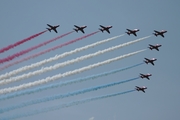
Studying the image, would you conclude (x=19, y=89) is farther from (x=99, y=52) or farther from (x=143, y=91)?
(x=143, y=91)

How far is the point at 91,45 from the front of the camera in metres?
75.7

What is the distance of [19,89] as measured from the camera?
66250mm

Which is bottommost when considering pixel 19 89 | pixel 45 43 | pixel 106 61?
pixel 19 89

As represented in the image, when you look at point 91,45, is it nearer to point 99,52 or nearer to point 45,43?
point 99,52

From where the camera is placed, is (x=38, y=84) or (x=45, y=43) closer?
(x=38, y=84)

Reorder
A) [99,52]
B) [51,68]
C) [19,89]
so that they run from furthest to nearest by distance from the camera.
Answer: [99,52] → [51,68] → [19,89]

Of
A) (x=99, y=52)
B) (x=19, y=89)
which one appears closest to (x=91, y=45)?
(x=99, y=52)

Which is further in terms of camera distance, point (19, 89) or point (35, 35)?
point (35, 35)

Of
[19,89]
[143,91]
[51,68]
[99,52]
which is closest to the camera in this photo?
[19,89]

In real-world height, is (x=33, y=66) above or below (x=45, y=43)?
below

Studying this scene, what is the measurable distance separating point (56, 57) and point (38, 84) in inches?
319

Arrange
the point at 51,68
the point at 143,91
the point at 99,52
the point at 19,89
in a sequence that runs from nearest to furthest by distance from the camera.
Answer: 1. the point at 19,89
2. the point at 51,68
3. the point at 99,52
4. the point at 143,91

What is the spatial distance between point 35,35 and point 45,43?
8.18 ft

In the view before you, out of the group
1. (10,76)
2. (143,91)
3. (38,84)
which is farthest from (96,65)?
(143,91)
